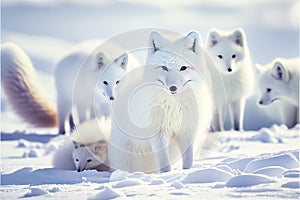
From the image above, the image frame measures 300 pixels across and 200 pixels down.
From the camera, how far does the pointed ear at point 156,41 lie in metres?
2.06

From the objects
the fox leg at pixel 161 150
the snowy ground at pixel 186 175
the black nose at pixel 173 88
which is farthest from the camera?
the fox leg at pixel 161 150

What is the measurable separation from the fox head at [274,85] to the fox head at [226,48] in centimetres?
23

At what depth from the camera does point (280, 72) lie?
8.34ft

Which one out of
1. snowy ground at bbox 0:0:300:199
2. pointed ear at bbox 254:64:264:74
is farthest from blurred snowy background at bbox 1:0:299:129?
pointed ear at bbox 254:64:264:74

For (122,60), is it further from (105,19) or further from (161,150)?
(161,150)

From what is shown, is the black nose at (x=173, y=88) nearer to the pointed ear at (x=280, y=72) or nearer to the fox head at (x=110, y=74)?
the fox head at (x=110, y=74)

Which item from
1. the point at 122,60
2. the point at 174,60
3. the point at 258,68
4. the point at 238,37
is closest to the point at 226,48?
the point at 238,37

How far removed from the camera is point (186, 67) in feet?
6.75

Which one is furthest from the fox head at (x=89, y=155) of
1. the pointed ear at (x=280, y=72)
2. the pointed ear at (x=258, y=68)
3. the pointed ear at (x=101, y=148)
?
the pointed ear at (x=280, y=72)

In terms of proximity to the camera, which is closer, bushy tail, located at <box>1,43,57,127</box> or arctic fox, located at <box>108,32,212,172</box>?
arctic fox, located at <box>108,32,212,172</box>

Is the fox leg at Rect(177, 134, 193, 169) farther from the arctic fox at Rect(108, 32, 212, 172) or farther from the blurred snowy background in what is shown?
the blurred snowy background

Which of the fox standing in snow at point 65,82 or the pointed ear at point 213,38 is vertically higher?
the pointed ear at point 213,38

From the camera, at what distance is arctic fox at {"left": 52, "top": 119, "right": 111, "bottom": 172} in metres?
2.18

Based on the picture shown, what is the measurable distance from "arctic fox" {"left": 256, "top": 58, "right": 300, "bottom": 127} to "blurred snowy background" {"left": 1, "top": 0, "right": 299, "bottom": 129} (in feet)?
0.74
